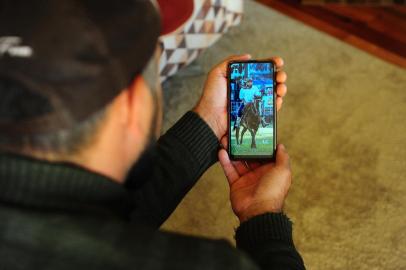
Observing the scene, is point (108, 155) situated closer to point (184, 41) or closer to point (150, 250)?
point (150, 250)

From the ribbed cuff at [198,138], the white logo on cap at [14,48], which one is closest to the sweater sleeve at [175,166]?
the ribbed cuff at [198,138]

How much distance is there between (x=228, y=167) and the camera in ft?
3.39

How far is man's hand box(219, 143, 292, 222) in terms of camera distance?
0.93 metres

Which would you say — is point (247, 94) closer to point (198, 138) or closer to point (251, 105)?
point (251, 105)

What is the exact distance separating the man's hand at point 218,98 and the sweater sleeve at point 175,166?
3 cm

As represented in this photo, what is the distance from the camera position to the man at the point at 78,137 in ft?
1.78

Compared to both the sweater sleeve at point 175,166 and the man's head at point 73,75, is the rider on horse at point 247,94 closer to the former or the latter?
the sweater sleeve at point 175,166

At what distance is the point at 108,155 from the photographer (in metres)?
0.62

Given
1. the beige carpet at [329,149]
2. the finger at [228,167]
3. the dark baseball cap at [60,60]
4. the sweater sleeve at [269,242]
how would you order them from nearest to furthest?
1. the dark baseball cap at [60,60]
2. the sweater sleeve at [269,242]
3. the finger at [228,167]
4. the beige carpet at [329,149]

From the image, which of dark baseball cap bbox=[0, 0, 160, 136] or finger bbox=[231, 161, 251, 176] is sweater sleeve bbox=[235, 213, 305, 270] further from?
dark baseball cap bbox=[0, 0, 160, 136]

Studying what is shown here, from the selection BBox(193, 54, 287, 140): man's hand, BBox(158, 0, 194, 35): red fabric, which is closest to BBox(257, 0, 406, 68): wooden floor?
BBox(158, 0, 194, 35): red fabric

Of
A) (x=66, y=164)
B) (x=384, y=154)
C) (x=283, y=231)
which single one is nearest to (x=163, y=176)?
(x=283, y=231)

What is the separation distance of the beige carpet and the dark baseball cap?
862mm

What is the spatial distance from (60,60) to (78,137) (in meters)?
0.09
